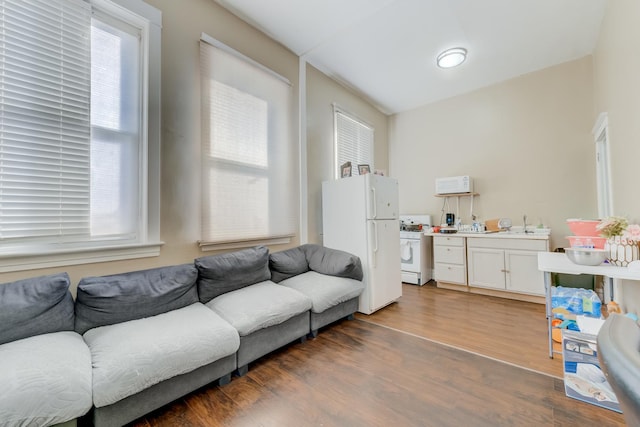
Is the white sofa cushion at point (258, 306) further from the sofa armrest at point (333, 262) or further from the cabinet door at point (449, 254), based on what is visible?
the cabinet door at point (449, 254)

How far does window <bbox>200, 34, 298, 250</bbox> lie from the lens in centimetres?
252

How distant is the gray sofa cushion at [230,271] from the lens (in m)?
2.21

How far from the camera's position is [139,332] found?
62.6 inches

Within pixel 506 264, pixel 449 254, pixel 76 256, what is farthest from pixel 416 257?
pixel 76 256

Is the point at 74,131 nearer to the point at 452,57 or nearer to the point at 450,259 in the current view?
the point at 452,57

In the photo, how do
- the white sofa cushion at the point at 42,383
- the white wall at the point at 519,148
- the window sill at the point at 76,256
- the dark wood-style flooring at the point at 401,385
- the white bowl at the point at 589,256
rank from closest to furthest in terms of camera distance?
the white sofa cushion at the point at 42,383 → the dark wood-style flooring at the point at 401,385 → the window sill at the point at 76,256 → the white bowl at the point at 589,256 → the white wall at the point at 519,148

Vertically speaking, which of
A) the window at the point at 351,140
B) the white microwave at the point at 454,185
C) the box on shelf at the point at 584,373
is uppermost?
the window at the point at 351,140

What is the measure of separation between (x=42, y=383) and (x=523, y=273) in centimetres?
438

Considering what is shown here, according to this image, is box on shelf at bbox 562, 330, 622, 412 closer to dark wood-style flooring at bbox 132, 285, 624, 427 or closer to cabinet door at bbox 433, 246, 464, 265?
dark wood-style flooring at bbox 132, 285, 624, 427

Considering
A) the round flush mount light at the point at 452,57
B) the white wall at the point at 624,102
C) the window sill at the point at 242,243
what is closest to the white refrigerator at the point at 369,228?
the window sill at the point at 242,243

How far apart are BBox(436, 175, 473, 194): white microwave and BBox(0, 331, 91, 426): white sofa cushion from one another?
4.52 metres

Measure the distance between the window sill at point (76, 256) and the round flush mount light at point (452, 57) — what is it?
3.83 metres

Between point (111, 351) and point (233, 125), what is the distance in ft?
6.82

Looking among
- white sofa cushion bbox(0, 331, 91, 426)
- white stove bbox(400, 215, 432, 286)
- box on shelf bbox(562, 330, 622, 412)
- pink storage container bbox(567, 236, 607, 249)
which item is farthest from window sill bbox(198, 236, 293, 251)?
pink storage container bbox(567, 236, 607, 249)
